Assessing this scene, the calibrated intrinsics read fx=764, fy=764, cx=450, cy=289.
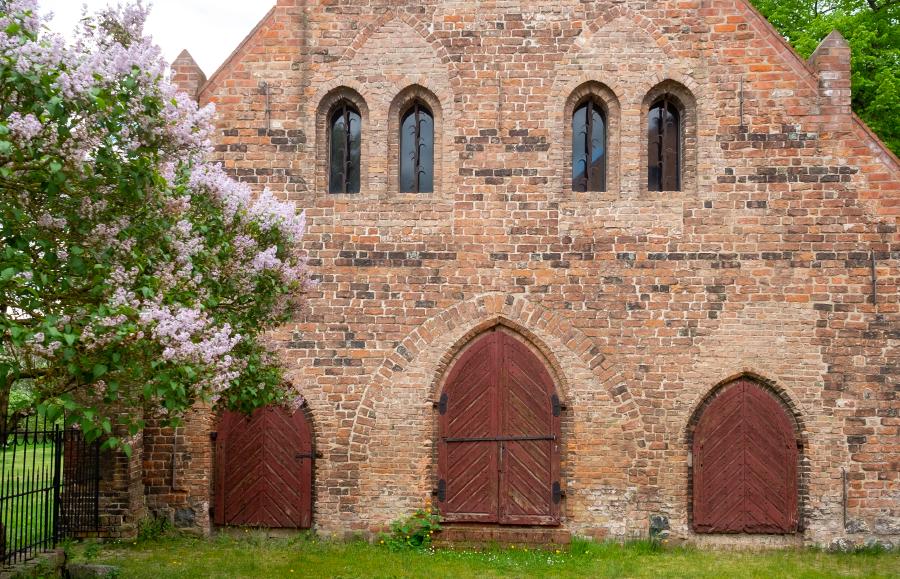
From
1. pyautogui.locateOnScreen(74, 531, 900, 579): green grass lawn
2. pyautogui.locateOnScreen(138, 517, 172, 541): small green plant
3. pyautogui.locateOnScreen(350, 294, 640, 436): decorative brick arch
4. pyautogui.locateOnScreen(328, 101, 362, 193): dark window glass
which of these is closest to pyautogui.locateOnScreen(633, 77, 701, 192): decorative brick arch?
pyautogui.locateOnScreen(350, 294, 640, 436): decorative brick arch

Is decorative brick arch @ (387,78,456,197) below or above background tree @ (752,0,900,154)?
below

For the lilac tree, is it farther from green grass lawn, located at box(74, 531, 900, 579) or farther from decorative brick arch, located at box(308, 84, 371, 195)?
decorative brick arch, located at box(308, 84, 371, 195)

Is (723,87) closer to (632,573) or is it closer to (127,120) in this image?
(632,573)

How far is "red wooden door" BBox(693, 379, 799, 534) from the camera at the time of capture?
10562 mm

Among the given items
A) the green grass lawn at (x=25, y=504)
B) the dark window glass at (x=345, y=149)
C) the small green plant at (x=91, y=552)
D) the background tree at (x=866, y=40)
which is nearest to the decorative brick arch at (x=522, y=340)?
the dark window glass at (x=345, y=149)

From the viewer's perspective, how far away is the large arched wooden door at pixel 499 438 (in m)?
10.7

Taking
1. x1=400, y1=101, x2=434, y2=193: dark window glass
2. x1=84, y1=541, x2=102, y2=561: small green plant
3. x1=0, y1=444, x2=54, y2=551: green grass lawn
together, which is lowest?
x1=84, y1=541, x2=102, y2=561: small green plant

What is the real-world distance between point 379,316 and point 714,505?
5373mm

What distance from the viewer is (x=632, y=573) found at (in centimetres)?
941

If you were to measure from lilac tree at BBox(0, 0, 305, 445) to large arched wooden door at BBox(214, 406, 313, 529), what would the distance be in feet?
14.8

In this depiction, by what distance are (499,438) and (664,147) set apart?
4.88 metres

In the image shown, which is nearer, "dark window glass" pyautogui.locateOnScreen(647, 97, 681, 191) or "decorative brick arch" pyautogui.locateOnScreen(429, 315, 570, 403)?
"decorative brick arch" pyautogui.locateOnScreen(429, 315, 570, 403)

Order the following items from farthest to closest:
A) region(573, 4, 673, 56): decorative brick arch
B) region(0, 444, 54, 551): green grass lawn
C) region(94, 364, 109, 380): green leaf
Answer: region(573, 4, 673, 56): decorative brick arch
region(0, 444, 54, 551): green grass lawn
region(94, 364, 109, 380): green leaf

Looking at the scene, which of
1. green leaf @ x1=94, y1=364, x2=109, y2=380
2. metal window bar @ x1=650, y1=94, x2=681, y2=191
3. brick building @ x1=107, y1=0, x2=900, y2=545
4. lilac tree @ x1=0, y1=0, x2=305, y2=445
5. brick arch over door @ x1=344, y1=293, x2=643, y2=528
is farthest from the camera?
metal window bar @ x1=650, y1=94, x2=681, y2=191
